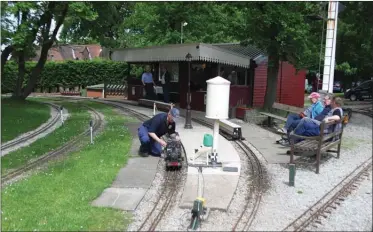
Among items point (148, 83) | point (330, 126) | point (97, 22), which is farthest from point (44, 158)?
point (97, 22)

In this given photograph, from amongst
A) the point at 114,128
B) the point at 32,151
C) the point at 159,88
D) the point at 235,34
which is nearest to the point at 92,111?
the point at 159,88

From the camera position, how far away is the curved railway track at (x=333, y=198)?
5.77 m

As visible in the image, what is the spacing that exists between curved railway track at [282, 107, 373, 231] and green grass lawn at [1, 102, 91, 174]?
19.3ft

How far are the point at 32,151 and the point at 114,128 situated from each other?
328 cm

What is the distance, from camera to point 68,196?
7.07m

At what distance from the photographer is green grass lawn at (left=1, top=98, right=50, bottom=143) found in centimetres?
1360

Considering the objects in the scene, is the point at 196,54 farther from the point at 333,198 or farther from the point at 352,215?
the point at 352,215

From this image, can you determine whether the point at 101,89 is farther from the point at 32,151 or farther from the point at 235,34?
the point at 32,151

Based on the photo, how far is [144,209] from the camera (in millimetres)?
6691

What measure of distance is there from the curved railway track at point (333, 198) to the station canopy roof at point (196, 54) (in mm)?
9384

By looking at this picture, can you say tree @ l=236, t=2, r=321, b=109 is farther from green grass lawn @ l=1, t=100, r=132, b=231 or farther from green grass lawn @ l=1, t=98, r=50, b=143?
green grass lawn @ l=1, t=98, r=50, b=143

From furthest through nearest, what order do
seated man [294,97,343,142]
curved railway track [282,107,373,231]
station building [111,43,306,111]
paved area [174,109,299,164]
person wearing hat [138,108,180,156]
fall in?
station building [111,43,306,111] < paved area [174,109,299,164] < person wearing hat [138,108,180,156] < seated man [294,97,343,142] < curved railway track [282,107,373,231]

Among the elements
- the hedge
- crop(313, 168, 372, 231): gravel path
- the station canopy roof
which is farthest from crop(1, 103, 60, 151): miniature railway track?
the hedge

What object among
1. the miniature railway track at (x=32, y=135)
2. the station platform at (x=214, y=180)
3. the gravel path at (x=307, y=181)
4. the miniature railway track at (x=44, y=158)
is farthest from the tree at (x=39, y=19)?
the gravel path at (x=307, y=181)
